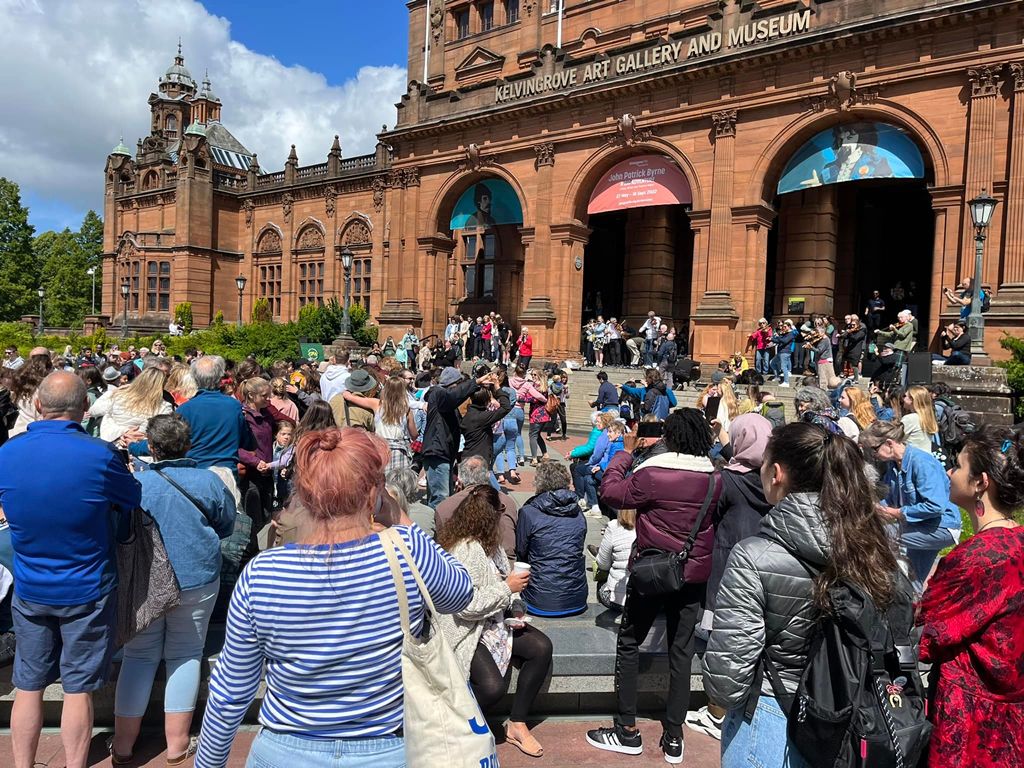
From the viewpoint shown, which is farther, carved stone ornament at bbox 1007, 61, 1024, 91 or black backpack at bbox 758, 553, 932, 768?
carved stone ornament at bbox 1007, 61, 1024, 91

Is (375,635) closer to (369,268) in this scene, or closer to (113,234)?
(369,268)

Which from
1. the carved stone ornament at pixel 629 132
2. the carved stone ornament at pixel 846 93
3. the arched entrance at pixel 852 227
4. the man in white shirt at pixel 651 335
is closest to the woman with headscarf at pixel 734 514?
the man in white shirt at pixel 651 335

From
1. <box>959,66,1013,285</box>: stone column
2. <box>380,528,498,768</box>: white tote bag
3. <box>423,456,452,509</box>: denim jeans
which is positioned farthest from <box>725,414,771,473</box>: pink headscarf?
<box>959,66,1013,285</box>: stone column

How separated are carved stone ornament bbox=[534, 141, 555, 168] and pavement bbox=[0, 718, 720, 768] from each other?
73.7 feet

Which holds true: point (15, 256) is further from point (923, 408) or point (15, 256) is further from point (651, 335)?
point (923, 408)

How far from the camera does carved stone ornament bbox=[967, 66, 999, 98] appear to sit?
17141 millimetres

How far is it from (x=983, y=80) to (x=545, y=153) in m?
12.6

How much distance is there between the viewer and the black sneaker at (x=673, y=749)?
13.8 ft

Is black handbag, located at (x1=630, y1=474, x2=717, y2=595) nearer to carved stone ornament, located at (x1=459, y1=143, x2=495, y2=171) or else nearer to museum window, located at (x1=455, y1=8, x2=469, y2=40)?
carved stone ornament, located at (x1=459, y1=143, x2=495, y2=171)

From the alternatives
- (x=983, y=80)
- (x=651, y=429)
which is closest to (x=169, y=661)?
(x=651, y=429)

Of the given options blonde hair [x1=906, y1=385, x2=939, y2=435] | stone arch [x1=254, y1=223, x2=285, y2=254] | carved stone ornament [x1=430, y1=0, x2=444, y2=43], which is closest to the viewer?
blonde hair [x1=906, y1=385, x2=939, y2=435]

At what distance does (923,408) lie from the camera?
6.64 meters

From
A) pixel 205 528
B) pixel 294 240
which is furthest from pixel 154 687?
pixel 294 240

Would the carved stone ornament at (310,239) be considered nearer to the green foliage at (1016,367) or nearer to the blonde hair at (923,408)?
the green foliage at (1016,367)
